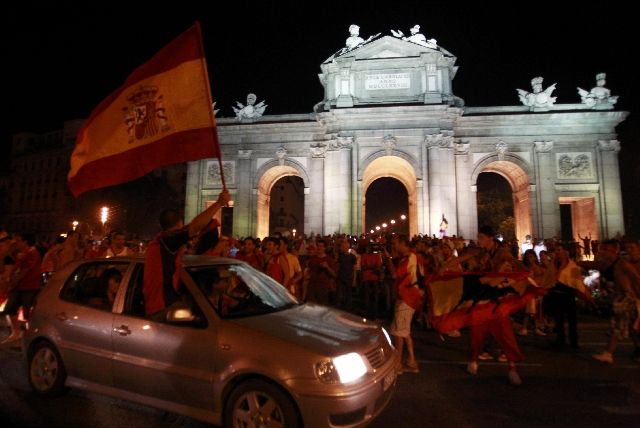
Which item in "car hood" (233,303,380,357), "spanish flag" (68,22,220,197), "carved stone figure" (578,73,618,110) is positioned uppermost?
"carved stone figure" (578,73,618,110)

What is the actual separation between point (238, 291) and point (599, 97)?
31.6 meters

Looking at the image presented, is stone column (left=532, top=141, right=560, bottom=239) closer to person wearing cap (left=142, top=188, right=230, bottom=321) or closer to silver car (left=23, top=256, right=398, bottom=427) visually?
silver car (left=23, top=256, right=398, bottom=427)

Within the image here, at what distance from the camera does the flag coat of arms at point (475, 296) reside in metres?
6.29

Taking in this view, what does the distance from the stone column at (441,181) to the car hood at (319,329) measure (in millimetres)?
22567

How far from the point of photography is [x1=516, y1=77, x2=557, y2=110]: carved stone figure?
28.1 meters

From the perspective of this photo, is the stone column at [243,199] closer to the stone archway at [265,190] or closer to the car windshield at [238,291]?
the stone archway at [265,190]

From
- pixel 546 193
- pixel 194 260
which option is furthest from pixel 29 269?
pixel 546 193

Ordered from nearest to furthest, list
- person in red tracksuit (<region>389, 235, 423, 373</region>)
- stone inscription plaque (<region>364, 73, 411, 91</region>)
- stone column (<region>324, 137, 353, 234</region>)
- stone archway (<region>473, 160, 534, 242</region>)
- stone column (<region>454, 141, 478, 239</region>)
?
person in red tracksuit (<region>389, 235, 423, 373</region>), stone column (<region>454, 141, 478, 239</region>), stone column (<region>324, 137, 353, 234</region>), stone inscription plaque (<region>364, 73, 411, 91</region>), stone archway (<region>473, 160, 534, 242</region>)

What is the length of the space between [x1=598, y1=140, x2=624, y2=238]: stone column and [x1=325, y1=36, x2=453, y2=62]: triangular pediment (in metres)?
12.4

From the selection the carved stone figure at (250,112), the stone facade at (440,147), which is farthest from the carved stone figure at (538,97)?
the carved stone figure at (250,112)

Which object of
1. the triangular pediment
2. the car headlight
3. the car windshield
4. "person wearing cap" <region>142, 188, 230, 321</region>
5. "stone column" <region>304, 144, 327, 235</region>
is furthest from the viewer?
"stone column" <region>304, 144, 327, 235</region>

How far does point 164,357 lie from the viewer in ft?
13.6

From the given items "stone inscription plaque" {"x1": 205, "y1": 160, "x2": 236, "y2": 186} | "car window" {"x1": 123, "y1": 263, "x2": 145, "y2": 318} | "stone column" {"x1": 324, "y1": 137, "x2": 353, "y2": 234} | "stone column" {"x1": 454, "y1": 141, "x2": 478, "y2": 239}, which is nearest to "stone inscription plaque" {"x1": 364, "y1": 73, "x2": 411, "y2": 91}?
"stone column" {"x1": 324, "y1": 137, "x2": 353, "y2": 234}

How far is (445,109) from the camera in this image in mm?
26734
